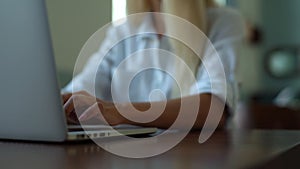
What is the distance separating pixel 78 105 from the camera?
741 mm

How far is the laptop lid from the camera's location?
1.83 ft

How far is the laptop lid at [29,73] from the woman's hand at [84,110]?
9 centimetres

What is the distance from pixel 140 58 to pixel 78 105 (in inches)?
21.6

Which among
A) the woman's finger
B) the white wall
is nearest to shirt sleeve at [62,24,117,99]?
the white wall

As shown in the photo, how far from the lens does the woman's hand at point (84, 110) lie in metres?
0.73

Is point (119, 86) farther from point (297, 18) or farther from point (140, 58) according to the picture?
point (297, 18)

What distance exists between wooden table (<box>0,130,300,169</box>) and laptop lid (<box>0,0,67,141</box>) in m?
0.03

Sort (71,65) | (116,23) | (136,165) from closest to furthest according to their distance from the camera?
(136,165) → (71,65) → (116,23)

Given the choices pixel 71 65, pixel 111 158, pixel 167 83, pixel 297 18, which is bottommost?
pixel 297 18

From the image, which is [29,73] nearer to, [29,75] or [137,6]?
[29,75]

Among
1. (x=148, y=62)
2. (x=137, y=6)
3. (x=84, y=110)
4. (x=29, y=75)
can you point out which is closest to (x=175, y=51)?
(x=148, y=62)

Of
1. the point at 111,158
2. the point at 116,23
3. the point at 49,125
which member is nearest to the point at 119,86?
the point at 116,23

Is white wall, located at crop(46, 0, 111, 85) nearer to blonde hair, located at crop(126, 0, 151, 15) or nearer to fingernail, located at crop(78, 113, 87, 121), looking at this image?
blonde hair, located at crop(126, 0, 151, 15)

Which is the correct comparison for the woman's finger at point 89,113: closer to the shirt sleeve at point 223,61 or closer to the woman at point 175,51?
the woman at point 175,51
